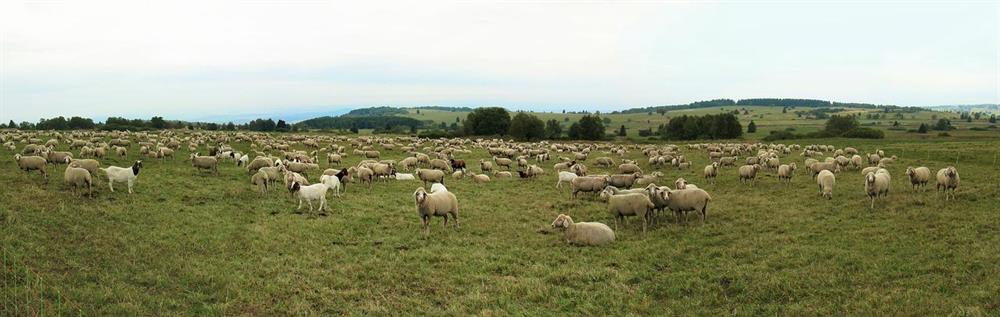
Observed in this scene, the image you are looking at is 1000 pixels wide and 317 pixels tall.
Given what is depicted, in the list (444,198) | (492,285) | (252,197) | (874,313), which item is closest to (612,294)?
(492,285)

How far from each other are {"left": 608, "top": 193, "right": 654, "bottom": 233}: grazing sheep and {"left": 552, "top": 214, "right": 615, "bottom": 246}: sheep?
5.53 feet

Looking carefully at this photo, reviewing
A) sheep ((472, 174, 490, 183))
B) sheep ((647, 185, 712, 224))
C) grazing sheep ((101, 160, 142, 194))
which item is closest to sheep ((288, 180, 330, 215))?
grazing sheep ((101, 160, 142, 194))

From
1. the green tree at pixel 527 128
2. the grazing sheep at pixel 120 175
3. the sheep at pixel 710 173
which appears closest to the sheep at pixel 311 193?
the grazing sheep at pixel 120 175

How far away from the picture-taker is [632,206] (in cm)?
1706

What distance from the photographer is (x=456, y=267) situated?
42.3 feet

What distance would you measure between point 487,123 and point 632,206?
90.0 meters

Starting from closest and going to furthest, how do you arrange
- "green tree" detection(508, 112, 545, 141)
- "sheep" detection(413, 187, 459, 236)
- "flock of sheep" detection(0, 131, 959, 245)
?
"sheep" detection(413, 187, 459, 236)
"flock of sheep" detection(0, 131, 959, 245)
"green tree" detection(508, 112, 545, 141)

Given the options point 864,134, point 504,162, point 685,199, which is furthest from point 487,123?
point 685,199

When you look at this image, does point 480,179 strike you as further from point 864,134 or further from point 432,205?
point 864,134

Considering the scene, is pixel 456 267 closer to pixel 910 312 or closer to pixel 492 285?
pixel 492 285

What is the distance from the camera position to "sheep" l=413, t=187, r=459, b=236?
16266mm

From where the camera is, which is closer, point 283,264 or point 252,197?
point 283,264

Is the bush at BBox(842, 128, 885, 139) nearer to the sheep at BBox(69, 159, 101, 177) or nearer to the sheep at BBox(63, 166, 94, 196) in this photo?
the sheep at BBox(69, 159, 101, 177)

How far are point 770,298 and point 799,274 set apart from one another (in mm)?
1543
